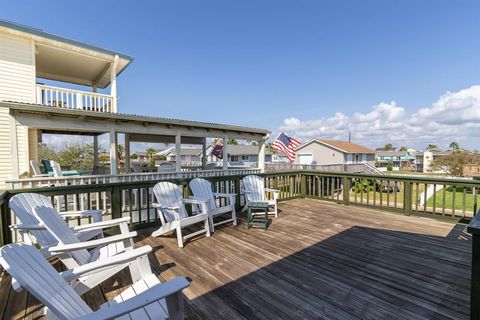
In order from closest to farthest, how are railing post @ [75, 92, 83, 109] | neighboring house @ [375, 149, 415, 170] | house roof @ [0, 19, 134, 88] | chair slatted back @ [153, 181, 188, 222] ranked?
chair slatted back @ [153, 181, 188, 222]
house roof @ [0, 19, 134, 88]
railing post @ [75, 92, 83, 109]
neighboring house @ [375, 149, 415, 170]

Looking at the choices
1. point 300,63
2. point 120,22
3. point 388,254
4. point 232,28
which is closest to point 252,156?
point 300,63

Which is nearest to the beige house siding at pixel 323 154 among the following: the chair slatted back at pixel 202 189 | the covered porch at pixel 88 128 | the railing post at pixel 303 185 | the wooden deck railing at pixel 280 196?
the covered porch at pixel 88 128

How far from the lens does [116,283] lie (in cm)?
247

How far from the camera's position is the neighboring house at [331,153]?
1054 inches

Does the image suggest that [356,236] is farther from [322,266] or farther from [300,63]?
[300,63]

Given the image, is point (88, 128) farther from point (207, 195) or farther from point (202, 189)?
point (207, 195)

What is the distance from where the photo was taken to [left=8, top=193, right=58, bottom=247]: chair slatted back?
2.54 m

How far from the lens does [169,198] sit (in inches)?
155

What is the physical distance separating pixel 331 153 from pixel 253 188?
24.6 metres

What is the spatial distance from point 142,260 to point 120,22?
1198 cm

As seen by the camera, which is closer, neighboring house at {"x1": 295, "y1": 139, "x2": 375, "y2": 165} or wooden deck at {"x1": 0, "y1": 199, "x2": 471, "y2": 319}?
wooden deck at {"x1": 0, "y1": 199, "x2": 471, "y2": 319}

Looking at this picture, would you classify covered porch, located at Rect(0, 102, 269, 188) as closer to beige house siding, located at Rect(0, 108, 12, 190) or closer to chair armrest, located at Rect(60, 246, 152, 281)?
beige house siding, located at Rect(0, 108, 12, 190)

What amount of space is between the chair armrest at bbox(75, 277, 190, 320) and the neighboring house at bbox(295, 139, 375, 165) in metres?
26.7

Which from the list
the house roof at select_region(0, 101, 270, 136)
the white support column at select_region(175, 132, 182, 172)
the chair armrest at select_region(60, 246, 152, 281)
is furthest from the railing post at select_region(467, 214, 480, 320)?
the white support column at select_region(175, 132, 182, 172)
